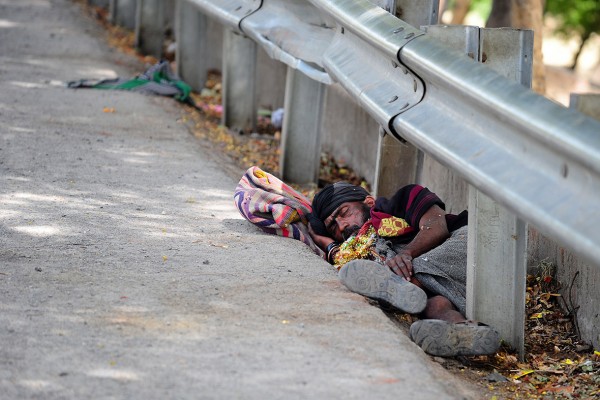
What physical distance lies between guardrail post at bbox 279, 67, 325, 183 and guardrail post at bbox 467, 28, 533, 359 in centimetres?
328

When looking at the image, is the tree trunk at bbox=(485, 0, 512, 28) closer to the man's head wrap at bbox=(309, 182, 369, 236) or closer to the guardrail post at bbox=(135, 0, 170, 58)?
the guardrail post at bbox=(135, 0, 170, 58)

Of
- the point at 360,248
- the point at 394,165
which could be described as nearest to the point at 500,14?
the point at 394,165

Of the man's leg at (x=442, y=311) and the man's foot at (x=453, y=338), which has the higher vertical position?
the man's foot at (x=453, y=338)

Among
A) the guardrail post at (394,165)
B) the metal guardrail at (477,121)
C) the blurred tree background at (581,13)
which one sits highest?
the metal guardrail at (477,121)

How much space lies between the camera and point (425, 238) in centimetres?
500

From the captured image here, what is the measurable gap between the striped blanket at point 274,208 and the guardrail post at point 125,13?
9410 mm

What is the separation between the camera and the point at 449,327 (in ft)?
13.3

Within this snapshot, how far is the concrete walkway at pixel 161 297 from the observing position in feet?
10.9

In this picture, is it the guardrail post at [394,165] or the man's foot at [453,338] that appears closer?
the man's foot at [453,338]

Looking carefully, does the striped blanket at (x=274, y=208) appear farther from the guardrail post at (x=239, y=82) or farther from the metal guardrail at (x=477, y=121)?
the guardrail post at (x=239, y=82)

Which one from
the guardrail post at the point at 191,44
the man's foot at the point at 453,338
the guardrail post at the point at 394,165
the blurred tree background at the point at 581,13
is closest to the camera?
the man's foot at the point at 453,338

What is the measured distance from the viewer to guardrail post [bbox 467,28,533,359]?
412 cm

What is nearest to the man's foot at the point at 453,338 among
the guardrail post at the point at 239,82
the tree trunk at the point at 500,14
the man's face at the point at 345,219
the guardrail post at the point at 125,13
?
the man's face at the point at 345,219

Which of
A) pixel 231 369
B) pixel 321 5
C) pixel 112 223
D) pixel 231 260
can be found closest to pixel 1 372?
pixel 231 369
